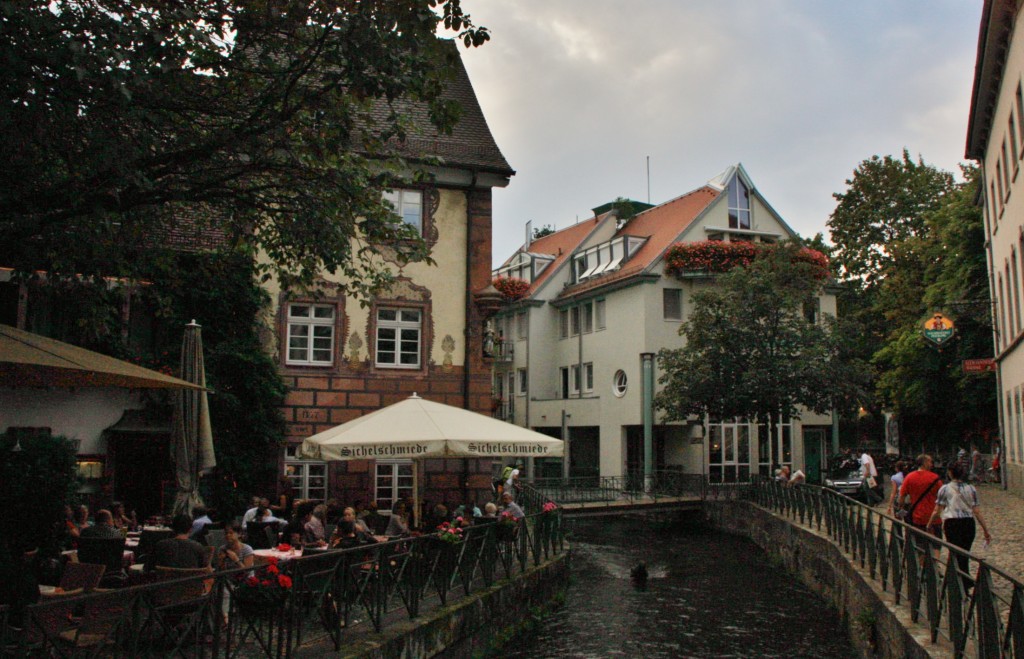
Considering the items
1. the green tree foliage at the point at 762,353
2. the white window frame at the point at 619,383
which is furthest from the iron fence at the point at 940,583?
the white window frame at the point at 619,383

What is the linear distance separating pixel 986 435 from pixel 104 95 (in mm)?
42001

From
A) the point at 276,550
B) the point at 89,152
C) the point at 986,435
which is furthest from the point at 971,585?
the point at 986,435

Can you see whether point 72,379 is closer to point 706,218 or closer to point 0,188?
point 0,188

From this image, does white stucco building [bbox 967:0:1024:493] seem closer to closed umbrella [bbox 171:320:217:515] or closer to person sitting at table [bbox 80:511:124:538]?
closed umbrella [bbox 171:320:217:515]

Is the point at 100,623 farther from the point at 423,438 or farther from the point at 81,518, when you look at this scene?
the point at 81,518

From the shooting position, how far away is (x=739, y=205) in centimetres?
3869

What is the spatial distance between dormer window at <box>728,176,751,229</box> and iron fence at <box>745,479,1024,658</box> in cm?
2272

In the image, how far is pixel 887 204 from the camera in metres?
47.1

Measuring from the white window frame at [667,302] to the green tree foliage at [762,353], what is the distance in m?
5.22

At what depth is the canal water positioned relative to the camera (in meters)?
13.0

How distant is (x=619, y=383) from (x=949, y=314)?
12622mm

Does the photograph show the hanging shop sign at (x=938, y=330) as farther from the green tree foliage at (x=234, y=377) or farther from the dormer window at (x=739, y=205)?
the green tree foliage at (x=234, y=377)

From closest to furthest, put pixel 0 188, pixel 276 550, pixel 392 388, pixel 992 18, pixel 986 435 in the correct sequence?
pixel 0 188
pixel 276 550
pixel 392 388
pixel 992 18
pixel 986 435

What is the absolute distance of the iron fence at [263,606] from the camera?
5797 mm
